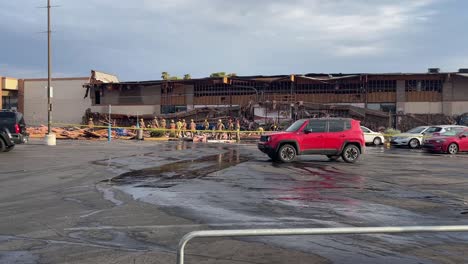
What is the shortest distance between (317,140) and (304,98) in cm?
2965

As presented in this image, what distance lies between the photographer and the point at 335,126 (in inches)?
669

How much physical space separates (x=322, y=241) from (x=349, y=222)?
1330 mm

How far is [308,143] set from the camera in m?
16.7

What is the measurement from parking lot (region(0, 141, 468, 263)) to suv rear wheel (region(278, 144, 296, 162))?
160 cm

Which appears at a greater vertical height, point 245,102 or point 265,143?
point 245,102

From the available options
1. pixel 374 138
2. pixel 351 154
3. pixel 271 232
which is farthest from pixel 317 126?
pixel 374 138

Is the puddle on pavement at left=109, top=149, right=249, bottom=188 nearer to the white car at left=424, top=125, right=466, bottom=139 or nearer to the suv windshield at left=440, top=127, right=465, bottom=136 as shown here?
the suv windshield at left=440, top=127, right=465, bottom=136

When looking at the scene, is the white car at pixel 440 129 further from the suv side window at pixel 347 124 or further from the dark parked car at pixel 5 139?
the dark parked car at pixel 5 139

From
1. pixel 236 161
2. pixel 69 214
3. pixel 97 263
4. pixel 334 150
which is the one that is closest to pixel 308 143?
pixel 334 150

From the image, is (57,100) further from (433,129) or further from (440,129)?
(440,129)

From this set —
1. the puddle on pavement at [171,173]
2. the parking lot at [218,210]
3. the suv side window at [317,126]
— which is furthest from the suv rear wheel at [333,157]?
Answer: the puddle on pavement at [171,173]

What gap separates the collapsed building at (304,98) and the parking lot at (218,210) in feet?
95.5

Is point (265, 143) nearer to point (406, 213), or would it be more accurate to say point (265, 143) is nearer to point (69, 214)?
point (406, 213)

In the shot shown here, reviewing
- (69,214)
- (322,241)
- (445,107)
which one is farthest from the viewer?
(445,107)
